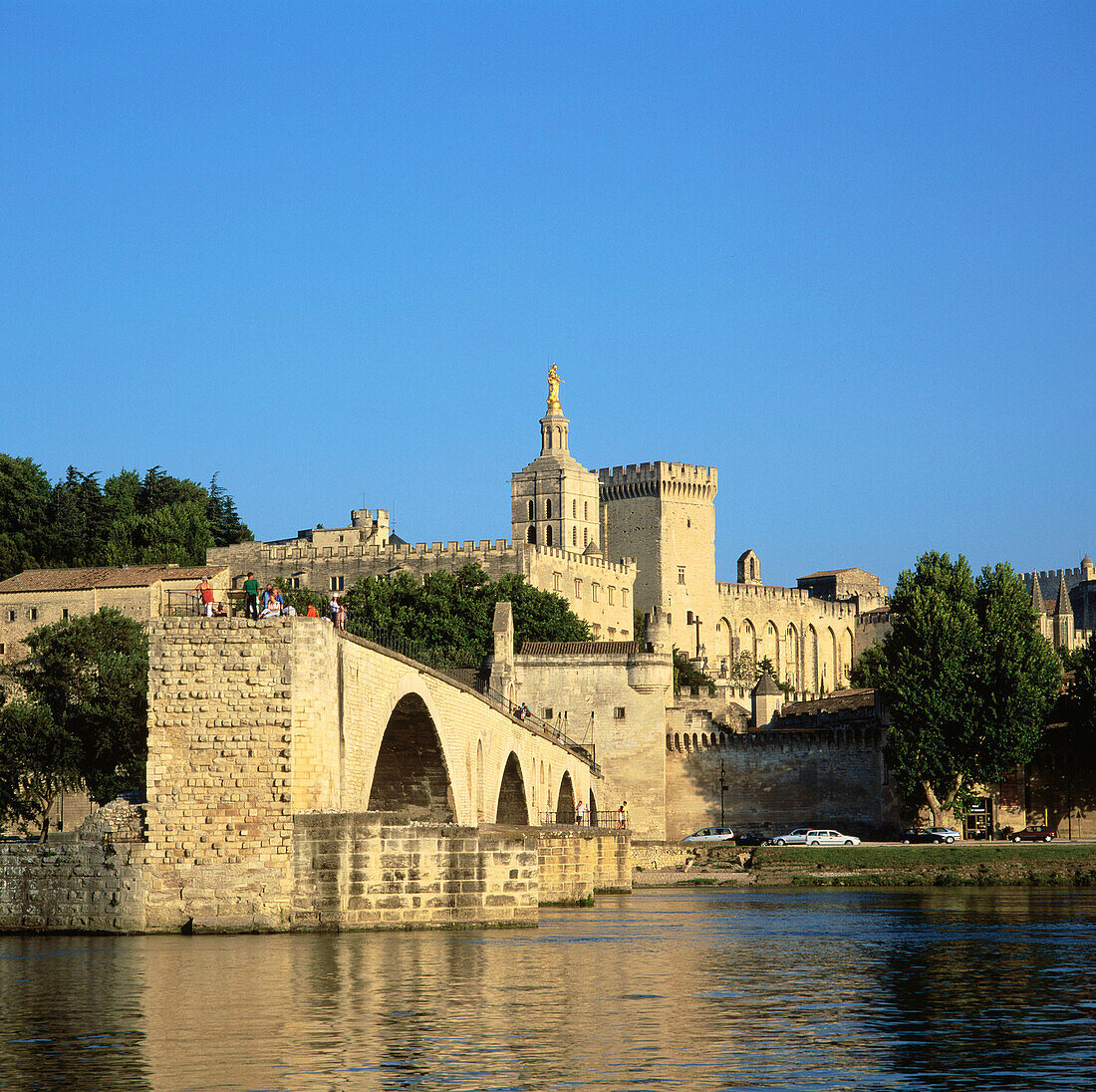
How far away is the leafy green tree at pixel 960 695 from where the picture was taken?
244 feet

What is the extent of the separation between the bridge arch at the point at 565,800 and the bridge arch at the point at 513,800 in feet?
30.9

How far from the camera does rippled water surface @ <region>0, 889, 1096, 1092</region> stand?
676 inches

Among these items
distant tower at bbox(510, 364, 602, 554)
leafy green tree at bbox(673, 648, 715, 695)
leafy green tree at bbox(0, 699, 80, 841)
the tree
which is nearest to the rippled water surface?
the tree

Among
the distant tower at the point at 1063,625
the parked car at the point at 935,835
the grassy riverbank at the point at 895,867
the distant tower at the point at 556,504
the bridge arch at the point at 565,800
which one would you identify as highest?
the distant tower at the point at 556,504

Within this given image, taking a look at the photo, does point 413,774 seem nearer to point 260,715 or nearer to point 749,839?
point 260,715

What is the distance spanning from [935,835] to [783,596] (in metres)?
61.1

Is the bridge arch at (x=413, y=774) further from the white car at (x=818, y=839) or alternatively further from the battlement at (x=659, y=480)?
the battlement at (x=659, y=480)

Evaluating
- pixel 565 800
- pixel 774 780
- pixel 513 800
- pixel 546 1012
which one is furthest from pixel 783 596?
pixel 546 1012

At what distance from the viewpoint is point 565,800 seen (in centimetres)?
6962

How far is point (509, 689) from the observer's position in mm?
80375

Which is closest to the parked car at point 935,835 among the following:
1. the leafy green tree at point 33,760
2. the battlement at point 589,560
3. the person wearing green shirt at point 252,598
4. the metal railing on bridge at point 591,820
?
the metal railing on bridge at point 591,820

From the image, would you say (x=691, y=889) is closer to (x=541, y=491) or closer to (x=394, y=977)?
(x=394, y=977)

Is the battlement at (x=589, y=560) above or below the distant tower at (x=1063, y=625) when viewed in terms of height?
above

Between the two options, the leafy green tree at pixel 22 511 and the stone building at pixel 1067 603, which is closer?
the leafy green tree at pixel 22 511
